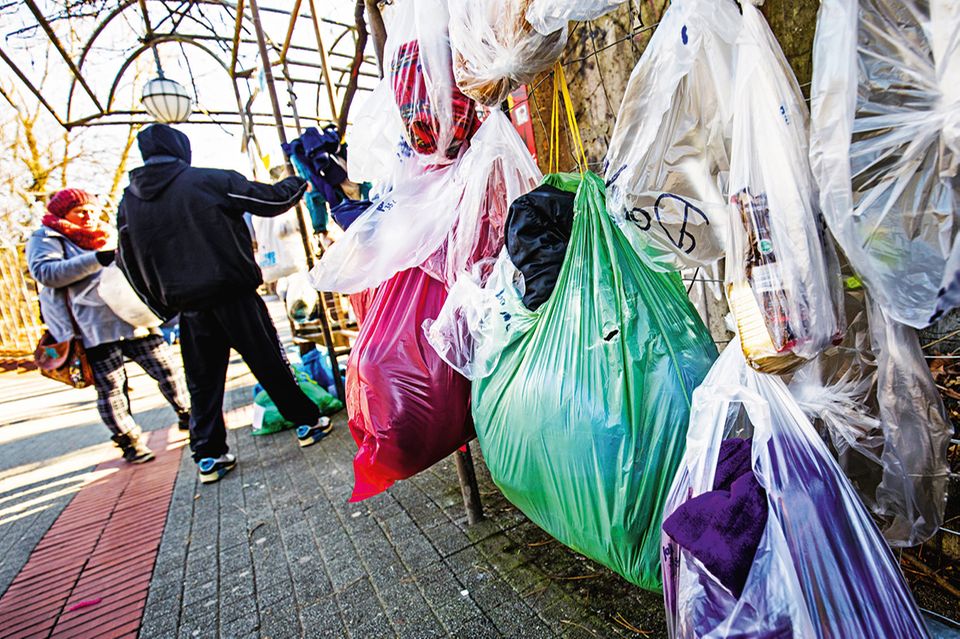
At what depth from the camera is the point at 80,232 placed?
347 cm

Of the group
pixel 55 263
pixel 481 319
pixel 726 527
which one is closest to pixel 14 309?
pixel 55 263

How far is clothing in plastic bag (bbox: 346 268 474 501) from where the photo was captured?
1.48 m

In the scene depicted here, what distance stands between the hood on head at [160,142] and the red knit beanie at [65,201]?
1.23 meters

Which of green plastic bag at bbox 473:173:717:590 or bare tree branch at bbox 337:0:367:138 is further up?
bare tree branch at bbox 337:0:367:138

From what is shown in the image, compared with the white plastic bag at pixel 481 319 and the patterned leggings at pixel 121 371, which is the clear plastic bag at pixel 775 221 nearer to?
the white plastic bag at pixel 481 319

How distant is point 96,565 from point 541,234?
2661 millimetres

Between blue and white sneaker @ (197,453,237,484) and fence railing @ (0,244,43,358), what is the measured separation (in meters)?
12.1

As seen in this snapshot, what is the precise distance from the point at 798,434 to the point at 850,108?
511 millimetres

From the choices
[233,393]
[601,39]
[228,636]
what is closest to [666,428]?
[601,39]

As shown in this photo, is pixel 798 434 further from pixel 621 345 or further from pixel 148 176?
pixel 148 176

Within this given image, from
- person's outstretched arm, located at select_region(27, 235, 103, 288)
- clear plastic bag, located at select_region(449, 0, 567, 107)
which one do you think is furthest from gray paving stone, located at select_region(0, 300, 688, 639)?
person's outstretched arm, located at select_region(27, 235, 103, 288)

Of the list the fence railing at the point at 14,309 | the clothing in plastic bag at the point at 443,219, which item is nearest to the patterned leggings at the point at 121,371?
the clothing in plastic bag at the point at 443,219

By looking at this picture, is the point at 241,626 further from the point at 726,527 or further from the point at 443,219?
the point at 726,527

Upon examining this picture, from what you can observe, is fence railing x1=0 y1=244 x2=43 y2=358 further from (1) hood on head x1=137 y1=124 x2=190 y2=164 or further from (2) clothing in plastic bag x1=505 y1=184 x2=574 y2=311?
(2) clothing in plastic bag x1=505 y1=184 x2=574 y2=311
